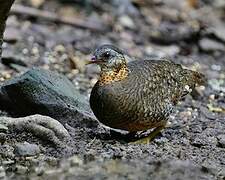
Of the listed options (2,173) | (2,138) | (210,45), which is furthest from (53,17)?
(2,173)

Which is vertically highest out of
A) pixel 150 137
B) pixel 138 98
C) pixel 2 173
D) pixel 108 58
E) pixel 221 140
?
pixel 108 58

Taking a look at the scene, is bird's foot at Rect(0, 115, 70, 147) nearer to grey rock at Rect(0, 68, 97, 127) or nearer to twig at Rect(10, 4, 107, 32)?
grey rock at Rect(0, 68, 97, 127)

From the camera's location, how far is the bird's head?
5.67 m

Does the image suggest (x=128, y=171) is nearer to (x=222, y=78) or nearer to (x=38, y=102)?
(x=38, y=102)

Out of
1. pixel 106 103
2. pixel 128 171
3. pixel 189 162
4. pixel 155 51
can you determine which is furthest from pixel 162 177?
pixel 155 51

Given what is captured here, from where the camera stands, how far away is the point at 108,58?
18.6 ft

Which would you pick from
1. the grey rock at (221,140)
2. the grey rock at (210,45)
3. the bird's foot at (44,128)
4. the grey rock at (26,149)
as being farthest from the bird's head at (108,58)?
the grey rock at (210,45)

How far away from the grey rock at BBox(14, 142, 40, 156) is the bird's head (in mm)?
864

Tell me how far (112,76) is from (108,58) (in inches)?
5.9

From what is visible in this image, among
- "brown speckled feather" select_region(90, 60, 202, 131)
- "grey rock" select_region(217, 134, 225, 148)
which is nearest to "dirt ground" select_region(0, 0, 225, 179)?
"grey rock" select_region(217, 134, 225, 148)

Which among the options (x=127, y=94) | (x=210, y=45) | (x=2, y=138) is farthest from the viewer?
(x=210, y=45)

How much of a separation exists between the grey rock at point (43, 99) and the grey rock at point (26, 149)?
2.43 ft

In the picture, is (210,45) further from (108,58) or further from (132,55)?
(108,58)

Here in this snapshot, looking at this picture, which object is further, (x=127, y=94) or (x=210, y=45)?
(x=210, y=45)
